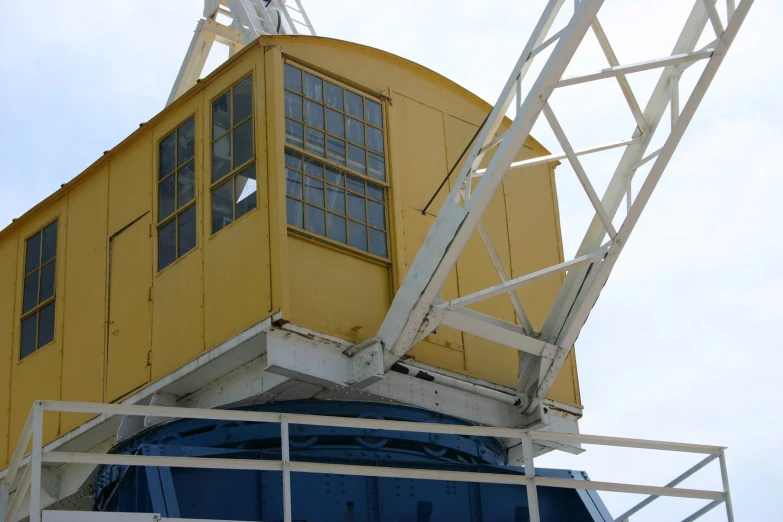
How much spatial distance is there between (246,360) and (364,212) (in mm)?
2555

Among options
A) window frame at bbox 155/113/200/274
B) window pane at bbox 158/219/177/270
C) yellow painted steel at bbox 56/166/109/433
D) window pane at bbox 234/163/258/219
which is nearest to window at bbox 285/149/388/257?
window pane at bbox 234/163/258/219

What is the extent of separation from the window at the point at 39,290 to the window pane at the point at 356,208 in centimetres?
524

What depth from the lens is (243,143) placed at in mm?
16906

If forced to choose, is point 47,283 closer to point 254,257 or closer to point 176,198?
point 176,198

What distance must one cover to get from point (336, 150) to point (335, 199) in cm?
73

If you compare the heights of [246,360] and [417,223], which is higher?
[417,223]

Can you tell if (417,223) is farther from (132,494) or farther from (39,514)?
(39,514)

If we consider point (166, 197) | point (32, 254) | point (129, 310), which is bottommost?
point (129, 310)

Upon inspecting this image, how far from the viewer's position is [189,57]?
23.0 m

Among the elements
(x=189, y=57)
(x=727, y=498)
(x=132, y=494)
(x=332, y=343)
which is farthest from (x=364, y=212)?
(x=189, y=57)

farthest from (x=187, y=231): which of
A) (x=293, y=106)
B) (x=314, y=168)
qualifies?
(x=293, y=106)

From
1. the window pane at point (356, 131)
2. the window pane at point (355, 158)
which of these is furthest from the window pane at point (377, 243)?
the window pane at point (356, 131)

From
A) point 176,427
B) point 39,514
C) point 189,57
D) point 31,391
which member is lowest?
point 39,514

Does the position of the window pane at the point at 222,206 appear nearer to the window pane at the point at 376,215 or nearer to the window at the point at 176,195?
the window at the point at 176,195
